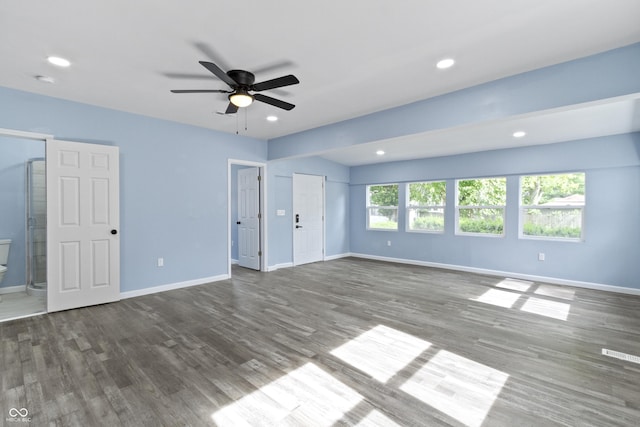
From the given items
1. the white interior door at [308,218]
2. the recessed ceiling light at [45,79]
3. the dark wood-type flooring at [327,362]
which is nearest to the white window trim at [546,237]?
the dark wood-type flooring at [327,362]

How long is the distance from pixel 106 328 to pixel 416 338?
331cm

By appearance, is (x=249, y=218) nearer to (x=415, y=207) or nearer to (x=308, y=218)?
(x=308, y=218)

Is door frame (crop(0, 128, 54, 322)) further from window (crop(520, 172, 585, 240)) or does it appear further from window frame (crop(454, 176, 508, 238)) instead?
window (crop(520, 172, 585, 240))

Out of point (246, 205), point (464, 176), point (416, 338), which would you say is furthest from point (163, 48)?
point (464, 176)

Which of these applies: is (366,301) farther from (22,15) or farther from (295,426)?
(22,15)

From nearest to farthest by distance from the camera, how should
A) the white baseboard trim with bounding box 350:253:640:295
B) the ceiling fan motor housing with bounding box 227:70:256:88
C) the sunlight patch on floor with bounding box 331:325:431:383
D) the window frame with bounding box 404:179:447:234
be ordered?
the sunlight patch on floor with bounding box 331:325:431:383 < the ceiling fan motor housing with bounding box 227:70:256:88 < the white baseboard trim with bounding box 350:253:640:295 < the window frame with bounding box 404:179:447:234

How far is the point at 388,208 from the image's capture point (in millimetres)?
7621

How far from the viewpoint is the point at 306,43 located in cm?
254

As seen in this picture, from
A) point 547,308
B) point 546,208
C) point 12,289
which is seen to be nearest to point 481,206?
point 546,208

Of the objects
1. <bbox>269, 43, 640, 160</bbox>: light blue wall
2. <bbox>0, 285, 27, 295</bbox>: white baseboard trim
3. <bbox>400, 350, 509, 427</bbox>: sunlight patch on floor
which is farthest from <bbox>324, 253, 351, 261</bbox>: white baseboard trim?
Answer: <bbox>0, 285, 27, 295</bbox>: white baseboard trim

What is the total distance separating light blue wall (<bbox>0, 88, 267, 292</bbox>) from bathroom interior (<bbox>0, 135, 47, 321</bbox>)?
4.09 ft

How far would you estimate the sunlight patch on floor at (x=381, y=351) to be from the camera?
8.08ft

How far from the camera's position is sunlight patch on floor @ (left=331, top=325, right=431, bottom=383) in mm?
2462

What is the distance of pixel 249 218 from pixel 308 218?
1.43 metres
